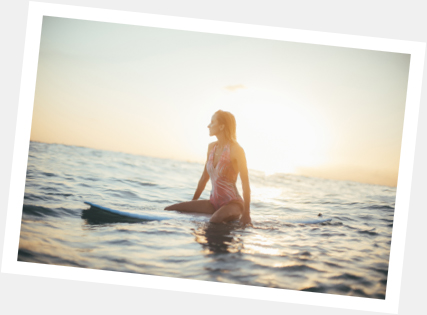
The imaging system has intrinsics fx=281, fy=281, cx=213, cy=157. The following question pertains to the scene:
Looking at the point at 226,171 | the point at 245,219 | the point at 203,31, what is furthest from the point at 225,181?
the point at 203,31

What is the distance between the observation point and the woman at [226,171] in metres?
3.68

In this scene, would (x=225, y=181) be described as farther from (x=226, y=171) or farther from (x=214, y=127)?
(x=214, y=127)

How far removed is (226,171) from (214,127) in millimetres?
618

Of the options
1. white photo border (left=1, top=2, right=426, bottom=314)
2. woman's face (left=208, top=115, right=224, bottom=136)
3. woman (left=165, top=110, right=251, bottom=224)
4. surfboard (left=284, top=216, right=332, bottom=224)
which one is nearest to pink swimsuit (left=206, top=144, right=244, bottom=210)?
woman (left=165, top=110, right=251, bottom=224)

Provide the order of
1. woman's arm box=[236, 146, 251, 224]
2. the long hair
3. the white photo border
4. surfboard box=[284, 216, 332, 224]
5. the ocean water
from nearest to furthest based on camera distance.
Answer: the ocean water, the white photo border, woman's arm box=[236, 146, 251, 224], the long hair, surfboard box=[284, 216, 332, 224]

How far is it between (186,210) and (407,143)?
315cm

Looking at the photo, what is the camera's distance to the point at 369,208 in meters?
6.51

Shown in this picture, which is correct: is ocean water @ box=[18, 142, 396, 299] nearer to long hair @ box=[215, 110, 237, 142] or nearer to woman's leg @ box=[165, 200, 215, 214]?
woman's leg @ box=[165, 200, 215, 214]

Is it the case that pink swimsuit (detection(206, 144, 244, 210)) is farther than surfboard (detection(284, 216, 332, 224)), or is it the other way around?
surfboard (detection(284, 216, 332, 224))

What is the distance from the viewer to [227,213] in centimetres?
369

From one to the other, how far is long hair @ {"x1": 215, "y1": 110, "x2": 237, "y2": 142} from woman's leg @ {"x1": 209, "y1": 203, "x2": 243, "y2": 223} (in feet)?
2.93

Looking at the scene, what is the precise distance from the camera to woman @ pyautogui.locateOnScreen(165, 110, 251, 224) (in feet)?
12.1

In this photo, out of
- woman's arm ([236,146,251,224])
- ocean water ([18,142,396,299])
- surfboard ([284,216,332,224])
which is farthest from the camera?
surfboard ([284,216,332,224])

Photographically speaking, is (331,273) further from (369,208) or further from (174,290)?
(369,208)
